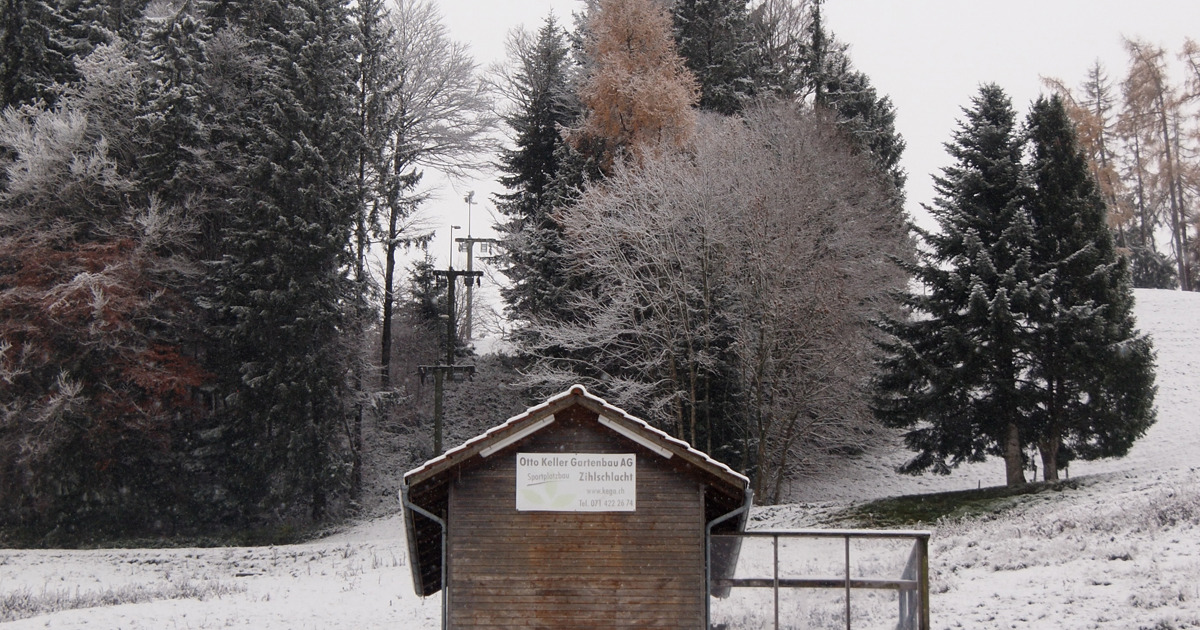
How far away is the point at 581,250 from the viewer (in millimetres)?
29359

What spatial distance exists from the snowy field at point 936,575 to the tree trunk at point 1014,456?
5.83 feet

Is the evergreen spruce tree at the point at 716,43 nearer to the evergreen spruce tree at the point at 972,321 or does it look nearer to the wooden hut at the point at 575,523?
the evergreen spruce tree at the point at 972,321

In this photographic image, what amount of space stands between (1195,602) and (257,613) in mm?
14849

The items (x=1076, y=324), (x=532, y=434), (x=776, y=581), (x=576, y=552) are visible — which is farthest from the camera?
(x=1076, y=324)

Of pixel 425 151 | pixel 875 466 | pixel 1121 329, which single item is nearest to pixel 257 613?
pixel 1121 329

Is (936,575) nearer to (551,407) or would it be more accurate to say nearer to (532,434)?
(532,434)

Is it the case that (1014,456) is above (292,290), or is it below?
below

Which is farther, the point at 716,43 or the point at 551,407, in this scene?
the point at 716,43

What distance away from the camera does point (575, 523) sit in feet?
42.0

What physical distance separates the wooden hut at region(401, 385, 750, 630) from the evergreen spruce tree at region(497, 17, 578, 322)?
21.1 metres

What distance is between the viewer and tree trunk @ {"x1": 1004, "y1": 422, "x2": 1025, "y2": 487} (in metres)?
25.2

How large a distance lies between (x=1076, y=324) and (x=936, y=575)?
9.65 m

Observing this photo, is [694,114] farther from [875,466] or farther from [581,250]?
[875,466]

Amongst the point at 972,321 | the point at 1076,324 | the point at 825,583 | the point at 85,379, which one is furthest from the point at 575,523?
the point at 85,379
